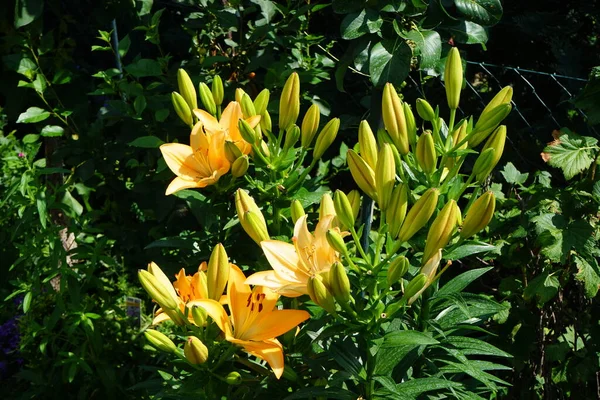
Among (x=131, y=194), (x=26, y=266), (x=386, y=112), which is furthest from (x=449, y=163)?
(x=26, y=266)

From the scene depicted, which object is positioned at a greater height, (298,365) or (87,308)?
(298,365)

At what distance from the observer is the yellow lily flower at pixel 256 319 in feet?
3.77

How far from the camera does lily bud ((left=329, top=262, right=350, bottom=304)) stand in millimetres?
1009

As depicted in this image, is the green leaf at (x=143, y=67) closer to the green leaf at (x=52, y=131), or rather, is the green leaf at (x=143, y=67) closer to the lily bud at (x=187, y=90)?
the green leaf at (x=52, y=131)

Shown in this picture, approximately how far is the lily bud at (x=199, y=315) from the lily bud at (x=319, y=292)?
21 cm

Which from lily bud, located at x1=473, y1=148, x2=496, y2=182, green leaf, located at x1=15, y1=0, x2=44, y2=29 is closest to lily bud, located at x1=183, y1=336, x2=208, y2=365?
lily bud, located at x1=473, y1=148, x2=496, y2=182

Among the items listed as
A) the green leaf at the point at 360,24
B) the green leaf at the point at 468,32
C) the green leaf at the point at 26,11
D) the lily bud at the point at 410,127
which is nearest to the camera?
the lily bud at the point at 410,127

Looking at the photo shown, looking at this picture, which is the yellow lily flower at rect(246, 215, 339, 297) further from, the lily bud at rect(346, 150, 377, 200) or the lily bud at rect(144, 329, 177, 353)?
the lily bud at rect(144, 329, 177, 353)

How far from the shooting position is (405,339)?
3.62 ft

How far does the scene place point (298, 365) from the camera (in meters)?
1.34

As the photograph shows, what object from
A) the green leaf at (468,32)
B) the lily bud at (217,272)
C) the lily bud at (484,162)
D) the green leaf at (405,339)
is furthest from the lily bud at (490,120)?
the green leaf at (468,32)

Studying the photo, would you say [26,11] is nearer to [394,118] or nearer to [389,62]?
[389,62]

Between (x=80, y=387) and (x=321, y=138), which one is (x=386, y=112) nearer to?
(x=321, y=138)

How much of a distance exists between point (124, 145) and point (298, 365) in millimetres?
1257
